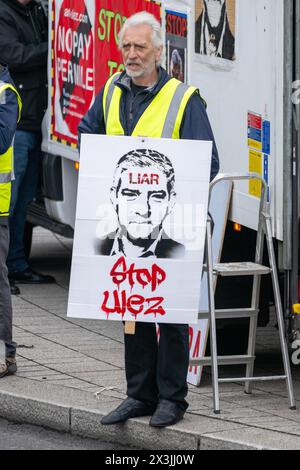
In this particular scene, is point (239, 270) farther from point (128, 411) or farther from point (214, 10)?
point (214, 10)

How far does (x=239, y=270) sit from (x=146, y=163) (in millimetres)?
866

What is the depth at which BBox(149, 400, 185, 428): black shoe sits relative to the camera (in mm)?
6863

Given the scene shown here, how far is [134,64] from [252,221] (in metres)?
1.30

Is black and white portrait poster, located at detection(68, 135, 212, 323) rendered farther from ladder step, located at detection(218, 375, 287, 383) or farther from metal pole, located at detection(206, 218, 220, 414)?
ladder step, located at detection(218, 375, 287, 383)

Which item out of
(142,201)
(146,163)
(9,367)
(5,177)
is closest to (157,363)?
(142,201)

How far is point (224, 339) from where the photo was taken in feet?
28.1

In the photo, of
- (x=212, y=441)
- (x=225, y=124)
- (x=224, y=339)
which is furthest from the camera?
(x=224, y=339)

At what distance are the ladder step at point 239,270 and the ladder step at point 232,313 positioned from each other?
24 cm

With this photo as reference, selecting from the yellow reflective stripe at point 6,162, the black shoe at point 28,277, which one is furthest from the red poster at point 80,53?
the yellow reflective stripe at point 6,162

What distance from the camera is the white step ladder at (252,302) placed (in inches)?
283

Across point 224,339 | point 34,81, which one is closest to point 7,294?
point 224,339

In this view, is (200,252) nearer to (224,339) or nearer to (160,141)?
(160,141)

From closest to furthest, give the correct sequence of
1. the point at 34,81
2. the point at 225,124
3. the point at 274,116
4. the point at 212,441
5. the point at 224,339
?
the point at 212,441 → the point at 274,116 → the point at 225,124 → the point at 224,339 → the point at 34,81

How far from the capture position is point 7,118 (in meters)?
7.92
